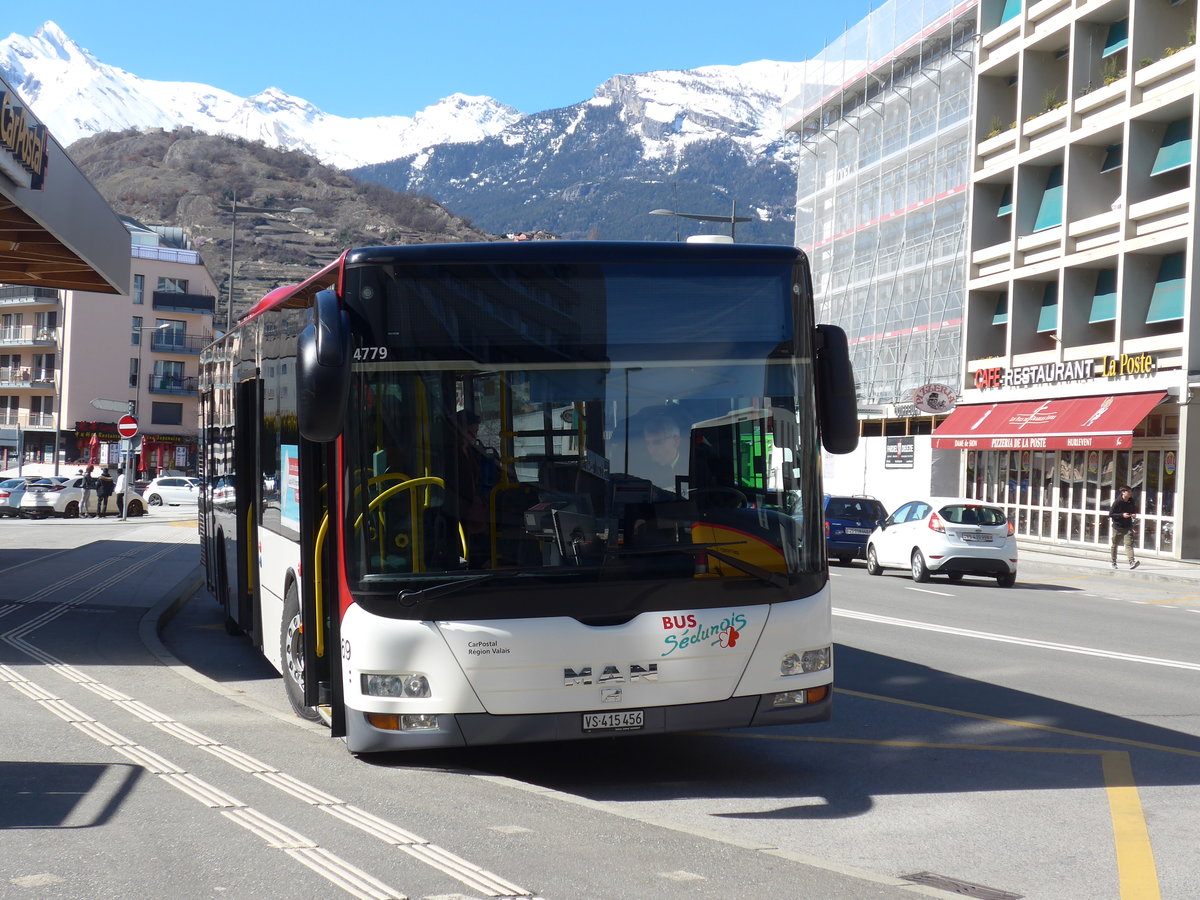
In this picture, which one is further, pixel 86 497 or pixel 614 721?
pixel 86 497

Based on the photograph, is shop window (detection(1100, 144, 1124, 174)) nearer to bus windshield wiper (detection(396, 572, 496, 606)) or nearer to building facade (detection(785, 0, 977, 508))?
building facade (detection(785, 0, 977, 508))

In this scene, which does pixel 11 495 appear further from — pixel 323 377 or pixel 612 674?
pixel 612 674

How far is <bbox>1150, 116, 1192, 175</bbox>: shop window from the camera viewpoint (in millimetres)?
32188

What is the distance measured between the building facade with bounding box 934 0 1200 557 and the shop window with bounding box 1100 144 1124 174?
79 mm

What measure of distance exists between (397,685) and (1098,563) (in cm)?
2831

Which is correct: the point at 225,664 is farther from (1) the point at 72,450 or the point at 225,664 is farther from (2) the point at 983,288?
(1) the point at 72,450

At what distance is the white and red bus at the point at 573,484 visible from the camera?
6.60m

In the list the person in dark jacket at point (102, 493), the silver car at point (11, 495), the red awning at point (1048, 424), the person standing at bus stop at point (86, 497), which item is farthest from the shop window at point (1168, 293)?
the silver car at point (11, 495)

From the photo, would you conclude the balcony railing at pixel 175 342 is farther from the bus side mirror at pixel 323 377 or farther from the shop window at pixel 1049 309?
the bus side mirror at pixel 323 377

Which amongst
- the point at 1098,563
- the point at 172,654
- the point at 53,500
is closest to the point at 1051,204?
the point at 1098,563

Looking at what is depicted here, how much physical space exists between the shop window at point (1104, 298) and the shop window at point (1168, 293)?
4.90ft

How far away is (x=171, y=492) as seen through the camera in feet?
181

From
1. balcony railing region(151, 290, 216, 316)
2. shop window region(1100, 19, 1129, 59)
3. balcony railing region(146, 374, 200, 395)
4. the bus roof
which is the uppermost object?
shop window region(1100, 19, 1129, 59)

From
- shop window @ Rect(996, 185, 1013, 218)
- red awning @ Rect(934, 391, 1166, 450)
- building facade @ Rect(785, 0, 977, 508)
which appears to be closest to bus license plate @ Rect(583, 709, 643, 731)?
red awning @ Rect(934, 391, 1166, 450)
